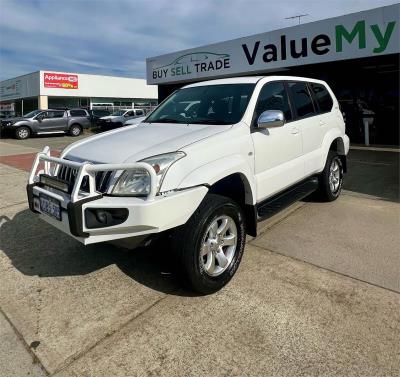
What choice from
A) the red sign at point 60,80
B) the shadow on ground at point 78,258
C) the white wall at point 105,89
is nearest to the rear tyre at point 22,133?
the shadow on ground at point 78,258

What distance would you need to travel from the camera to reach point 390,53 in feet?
34.1

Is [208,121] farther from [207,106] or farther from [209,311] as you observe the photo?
[209,311]

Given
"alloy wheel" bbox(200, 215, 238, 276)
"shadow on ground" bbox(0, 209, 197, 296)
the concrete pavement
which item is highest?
"alloy wheel" bbox(200, 215, 238, 276)

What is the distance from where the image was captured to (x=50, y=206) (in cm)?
290

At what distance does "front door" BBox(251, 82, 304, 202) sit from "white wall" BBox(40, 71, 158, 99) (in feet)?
137

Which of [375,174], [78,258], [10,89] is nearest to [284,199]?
[78,258]

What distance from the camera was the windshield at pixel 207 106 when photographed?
3590 millimetres

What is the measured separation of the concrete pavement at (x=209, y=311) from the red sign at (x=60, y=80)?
41233 millimetres

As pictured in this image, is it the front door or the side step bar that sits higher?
the front door

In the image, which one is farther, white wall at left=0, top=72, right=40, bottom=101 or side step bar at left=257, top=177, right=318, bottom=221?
white wall at left=0, top=72, right=40, bottom=101

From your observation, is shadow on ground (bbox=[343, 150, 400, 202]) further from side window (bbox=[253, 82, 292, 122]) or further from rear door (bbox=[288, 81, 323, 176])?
side window (bbox=[253, 82, 292, 122])

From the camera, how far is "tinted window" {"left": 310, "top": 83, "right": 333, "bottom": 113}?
5.03m

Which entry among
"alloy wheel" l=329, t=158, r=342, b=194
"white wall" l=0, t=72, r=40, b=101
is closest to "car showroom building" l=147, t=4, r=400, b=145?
"alloy wheel" l=329, t=158, r=342, b=194

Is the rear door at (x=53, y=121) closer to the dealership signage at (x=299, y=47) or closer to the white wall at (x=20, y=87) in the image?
the dealership signage at (x=299, y=47)
